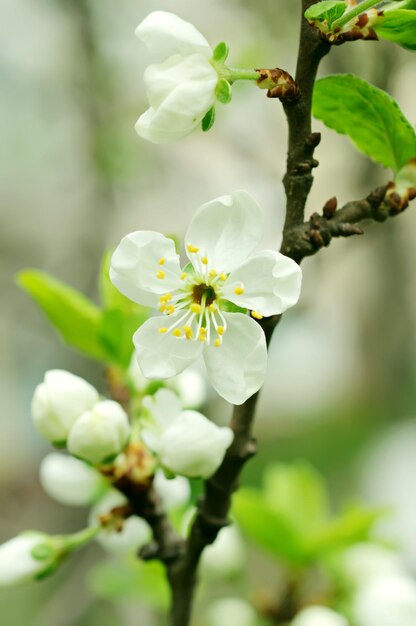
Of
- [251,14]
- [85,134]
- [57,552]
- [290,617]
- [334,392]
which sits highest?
[251,14]

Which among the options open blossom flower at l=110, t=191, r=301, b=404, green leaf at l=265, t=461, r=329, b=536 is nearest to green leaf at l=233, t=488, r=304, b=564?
green leaf at l=265, t=461, r=329, b=536

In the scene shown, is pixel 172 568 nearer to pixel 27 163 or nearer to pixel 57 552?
pixel 57 552

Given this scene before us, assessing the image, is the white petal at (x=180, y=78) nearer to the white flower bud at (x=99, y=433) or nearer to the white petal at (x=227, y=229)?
the white petal at (x=227, y=229)

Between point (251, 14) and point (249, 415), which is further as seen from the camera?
point (251, 14)

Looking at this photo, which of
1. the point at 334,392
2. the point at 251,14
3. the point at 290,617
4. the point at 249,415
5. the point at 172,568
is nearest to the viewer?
the point at 249,415

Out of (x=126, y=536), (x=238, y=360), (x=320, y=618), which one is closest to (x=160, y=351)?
(x=238, y=360)

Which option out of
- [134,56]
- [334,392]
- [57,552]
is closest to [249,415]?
[57,552]

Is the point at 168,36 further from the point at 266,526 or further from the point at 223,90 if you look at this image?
the point at 266,526
